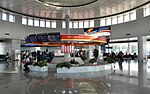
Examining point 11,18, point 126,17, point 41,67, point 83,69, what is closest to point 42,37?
point 41,67

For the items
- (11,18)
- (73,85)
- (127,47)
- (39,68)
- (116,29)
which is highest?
(11,18)

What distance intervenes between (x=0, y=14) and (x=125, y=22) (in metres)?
19.9

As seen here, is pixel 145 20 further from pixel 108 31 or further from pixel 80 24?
pixel 80 24

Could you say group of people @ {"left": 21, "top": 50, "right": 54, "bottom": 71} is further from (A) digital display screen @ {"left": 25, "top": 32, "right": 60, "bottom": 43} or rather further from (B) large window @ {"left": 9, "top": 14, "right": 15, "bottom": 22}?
(B) large window @ {"left": 9, "top": 14, "right": 15, "bottom": 22}

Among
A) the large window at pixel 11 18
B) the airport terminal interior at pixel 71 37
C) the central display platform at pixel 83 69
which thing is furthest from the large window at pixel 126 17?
the large window at pixel 11 18

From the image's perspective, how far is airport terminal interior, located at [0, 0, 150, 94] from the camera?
44.6 feet

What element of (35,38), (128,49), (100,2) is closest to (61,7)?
(100,2)

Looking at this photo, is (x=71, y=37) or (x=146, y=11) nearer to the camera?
(x=71, y=37)

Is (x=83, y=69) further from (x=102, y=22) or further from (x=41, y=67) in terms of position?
(x=102, y=22)

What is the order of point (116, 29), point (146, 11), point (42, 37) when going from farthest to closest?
point (116, 29) < point (146, 11) < point (42, 37)

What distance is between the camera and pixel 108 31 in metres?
30.1

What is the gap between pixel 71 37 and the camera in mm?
14875

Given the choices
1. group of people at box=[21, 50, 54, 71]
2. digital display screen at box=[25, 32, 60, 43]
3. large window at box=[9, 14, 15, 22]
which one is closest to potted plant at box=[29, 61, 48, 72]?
group of people at box=[21, 50, 54, 71]

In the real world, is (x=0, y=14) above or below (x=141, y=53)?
above
